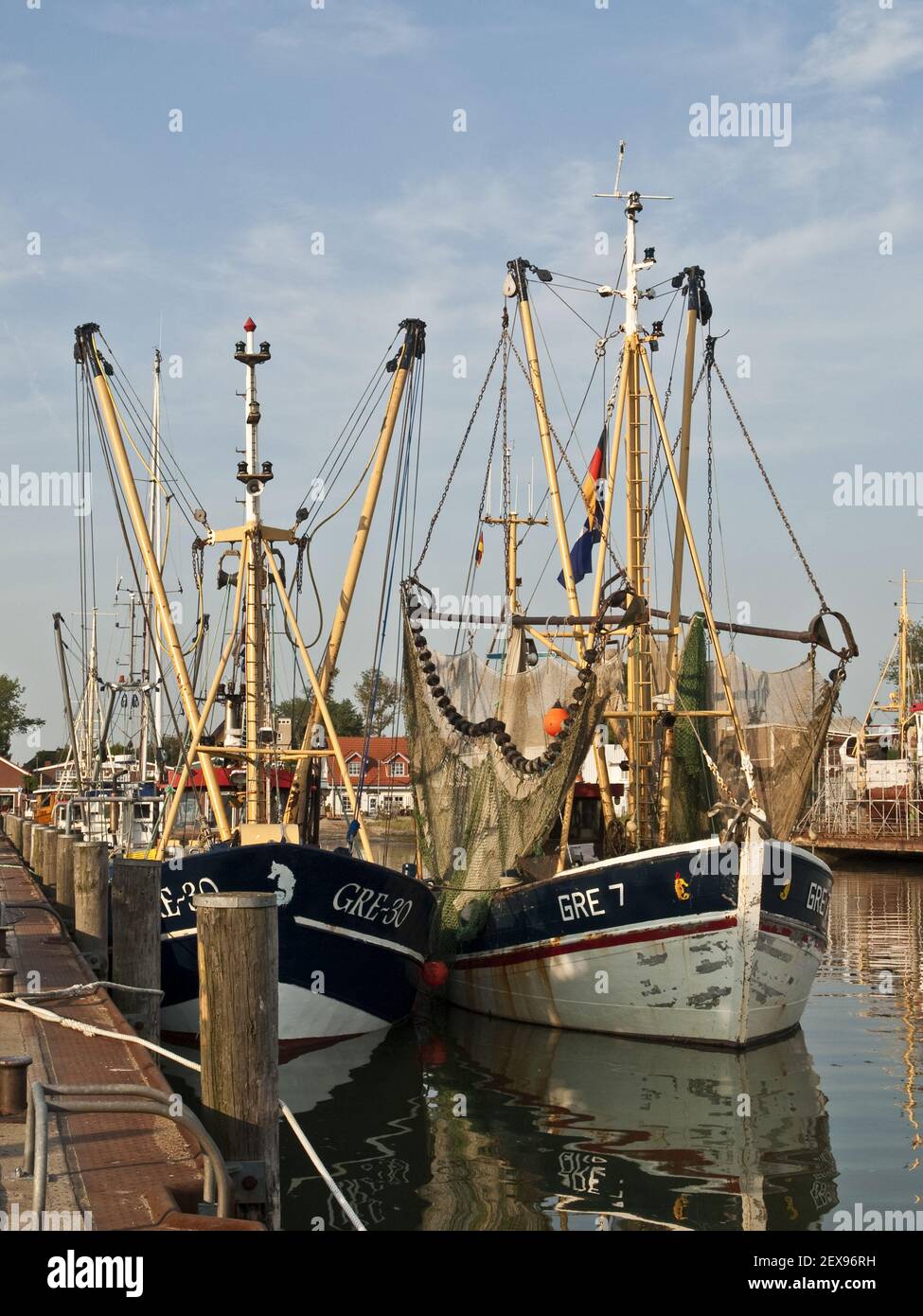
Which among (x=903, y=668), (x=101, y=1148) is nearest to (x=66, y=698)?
(x=101, y=1148)

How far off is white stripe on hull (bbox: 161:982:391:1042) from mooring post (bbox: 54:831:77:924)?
2.36m

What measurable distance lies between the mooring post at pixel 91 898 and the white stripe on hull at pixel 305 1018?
7.68ft

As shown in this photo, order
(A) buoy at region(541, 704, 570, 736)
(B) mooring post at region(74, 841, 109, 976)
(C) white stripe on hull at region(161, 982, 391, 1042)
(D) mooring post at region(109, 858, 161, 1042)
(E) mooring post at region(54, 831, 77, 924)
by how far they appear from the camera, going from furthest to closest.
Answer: (A) buoy at region(541, 704, 570, 736)
(E) mooring post at region(54, 831, 77, 924)
(C) white stripe on hull at region(161, 982, 391, 1042)
(B) mooring post at region(74, 841, 109, 976)
(D) mooring post at region(109, 858, 161, 1042)

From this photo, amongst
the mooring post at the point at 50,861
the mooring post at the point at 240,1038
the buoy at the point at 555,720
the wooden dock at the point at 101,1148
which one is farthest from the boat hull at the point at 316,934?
the mooring post at the point at 240,1038

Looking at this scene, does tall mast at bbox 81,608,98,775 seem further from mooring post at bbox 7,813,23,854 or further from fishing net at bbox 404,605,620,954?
fishing net at bbox 404,605,620,954

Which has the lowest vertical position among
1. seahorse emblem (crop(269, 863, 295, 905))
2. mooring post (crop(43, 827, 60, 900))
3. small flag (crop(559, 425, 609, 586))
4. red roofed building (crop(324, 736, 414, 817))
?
red roofed building (crop(324, 736, 414, 817))

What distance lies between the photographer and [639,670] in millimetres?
20453

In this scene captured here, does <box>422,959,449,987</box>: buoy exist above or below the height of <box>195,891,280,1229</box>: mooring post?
below

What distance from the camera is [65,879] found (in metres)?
19.6

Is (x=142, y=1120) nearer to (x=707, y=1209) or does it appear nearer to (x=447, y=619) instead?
(x=707, y=1209)

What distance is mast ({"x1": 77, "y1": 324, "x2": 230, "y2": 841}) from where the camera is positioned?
1883cm

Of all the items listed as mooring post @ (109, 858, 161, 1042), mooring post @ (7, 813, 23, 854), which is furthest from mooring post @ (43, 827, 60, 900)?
mooring post @ (7, 813, 23, 854)

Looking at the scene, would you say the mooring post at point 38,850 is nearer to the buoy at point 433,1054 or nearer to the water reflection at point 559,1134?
the buoy at point 433,1054
